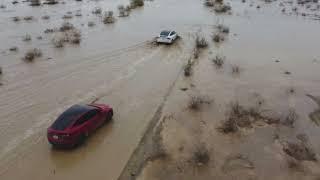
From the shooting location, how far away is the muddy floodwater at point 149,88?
1564 centimetres

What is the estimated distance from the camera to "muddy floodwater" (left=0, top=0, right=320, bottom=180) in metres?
15.6

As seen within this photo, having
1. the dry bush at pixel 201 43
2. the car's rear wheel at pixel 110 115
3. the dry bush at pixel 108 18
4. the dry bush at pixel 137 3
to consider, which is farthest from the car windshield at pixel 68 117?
the dry bush at pixel 137 3

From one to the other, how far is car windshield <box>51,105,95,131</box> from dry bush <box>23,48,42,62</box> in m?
12.5

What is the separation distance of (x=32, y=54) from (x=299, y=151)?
20.8m

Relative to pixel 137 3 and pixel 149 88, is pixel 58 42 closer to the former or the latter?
pixel 149 88

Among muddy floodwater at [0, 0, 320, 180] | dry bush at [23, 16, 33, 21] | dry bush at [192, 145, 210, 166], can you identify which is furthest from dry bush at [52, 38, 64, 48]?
dry bush at [192, 145, 210, 166]

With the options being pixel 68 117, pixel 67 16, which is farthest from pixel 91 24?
pixel 68 117

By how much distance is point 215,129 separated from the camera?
1834 cm

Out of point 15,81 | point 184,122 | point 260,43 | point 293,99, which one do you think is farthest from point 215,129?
point 260,43

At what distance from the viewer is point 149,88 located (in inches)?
920

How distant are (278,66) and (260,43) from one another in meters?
6.41

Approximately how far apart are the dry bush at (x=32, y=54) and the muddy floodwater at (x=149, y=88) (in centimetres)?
46

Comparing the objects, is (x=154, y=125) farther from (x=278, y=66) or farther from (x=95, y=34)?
(x=95, y=34)

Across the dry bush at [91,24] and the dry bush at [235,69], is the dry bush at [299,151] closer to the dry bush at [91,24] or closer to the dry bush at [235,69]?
the dry bush at [235,69]
